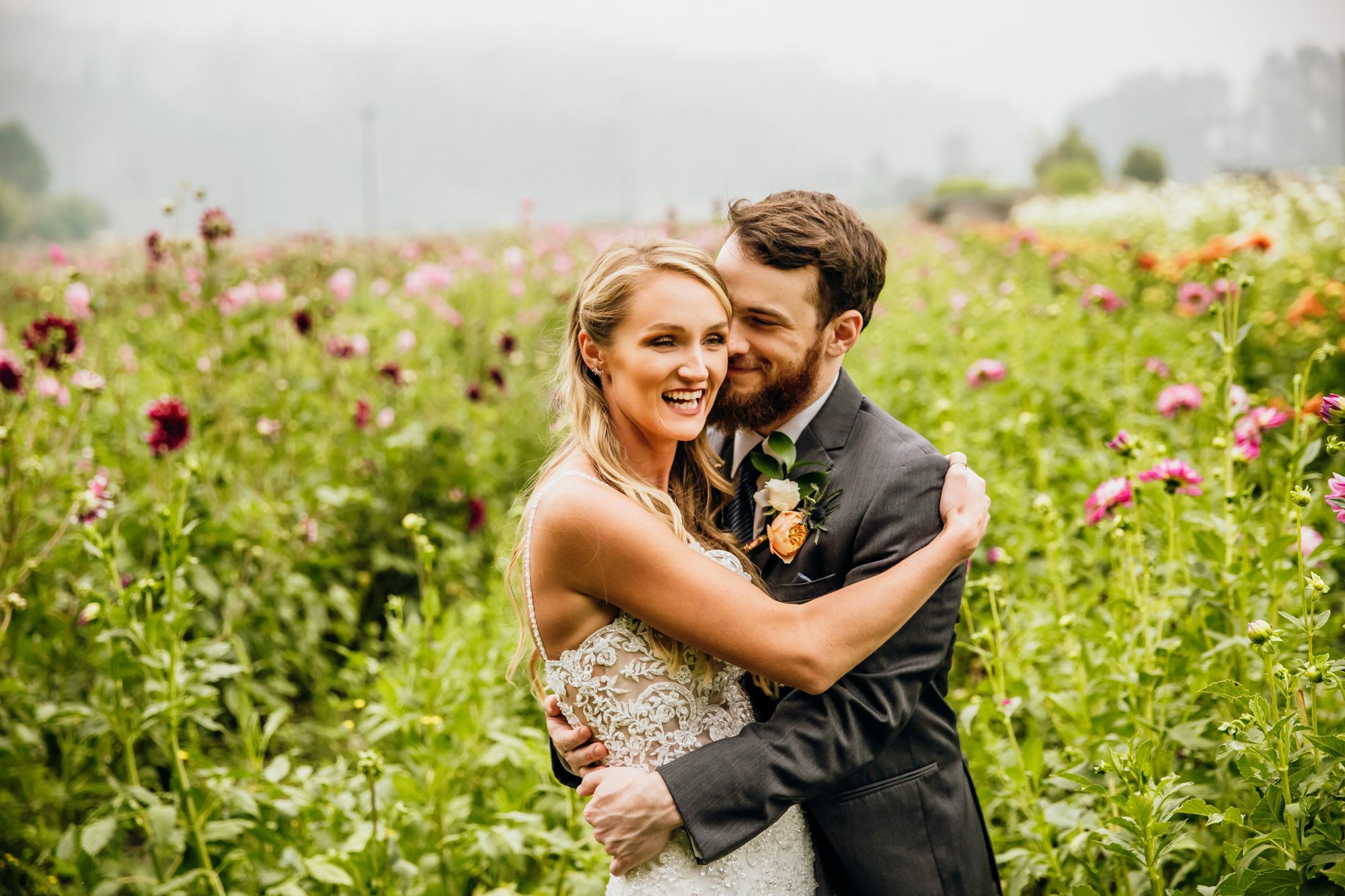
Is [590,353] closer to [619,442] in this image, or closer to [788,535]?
[619,442]

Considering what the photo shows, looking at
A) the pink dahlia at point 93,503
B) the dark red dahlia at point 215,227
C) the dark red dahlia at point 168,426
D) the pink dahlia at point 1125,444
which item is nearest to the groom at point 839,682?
the pink dahlia at point 1125,444

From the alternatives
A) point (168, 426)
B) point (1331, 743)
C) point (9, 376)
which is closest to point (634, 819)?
point (1331, 743)

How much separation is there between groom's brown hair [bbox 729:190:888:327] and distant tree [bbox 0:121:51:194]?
112516 mm

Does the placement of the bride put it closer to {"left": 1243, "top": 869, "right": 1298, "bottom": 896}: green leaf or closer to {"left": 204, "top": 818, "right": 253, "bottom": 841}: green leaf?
{"left": 1243, "top": 869, "right": 1298, "bottom": 896}: green leaf

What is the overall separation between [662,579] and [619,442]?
361 millimetres

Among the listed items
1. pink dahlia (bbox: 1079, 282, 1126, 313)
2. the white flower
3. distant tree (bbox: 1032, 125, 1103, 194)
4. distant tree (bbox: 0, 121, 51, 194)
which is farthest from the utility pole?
distant tree (bbox: 0, 121, 51, 194)

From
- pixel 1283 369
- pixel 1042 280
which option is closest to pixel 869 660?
pixel 1283 369

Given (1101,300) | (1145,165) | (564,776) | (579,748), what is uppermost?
(1145,165)

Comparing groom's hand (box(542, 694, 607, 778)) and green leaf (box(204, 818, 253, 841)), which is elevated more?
groom's hand (box(542, 694, 607, 778))

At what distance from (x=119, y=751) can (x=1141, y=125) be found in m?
213

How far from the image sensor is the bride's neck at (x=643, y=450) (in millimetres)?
1676

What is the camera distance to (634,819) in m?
1.37

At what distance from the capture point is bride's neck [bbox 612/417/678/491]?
1.68 meters

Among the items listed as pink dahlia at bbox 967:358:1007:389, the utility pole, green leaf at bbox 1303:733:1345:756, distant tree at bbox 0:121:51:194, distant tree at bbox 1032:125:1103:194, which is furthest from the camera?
distant tree at bbox 0:121:51:194
